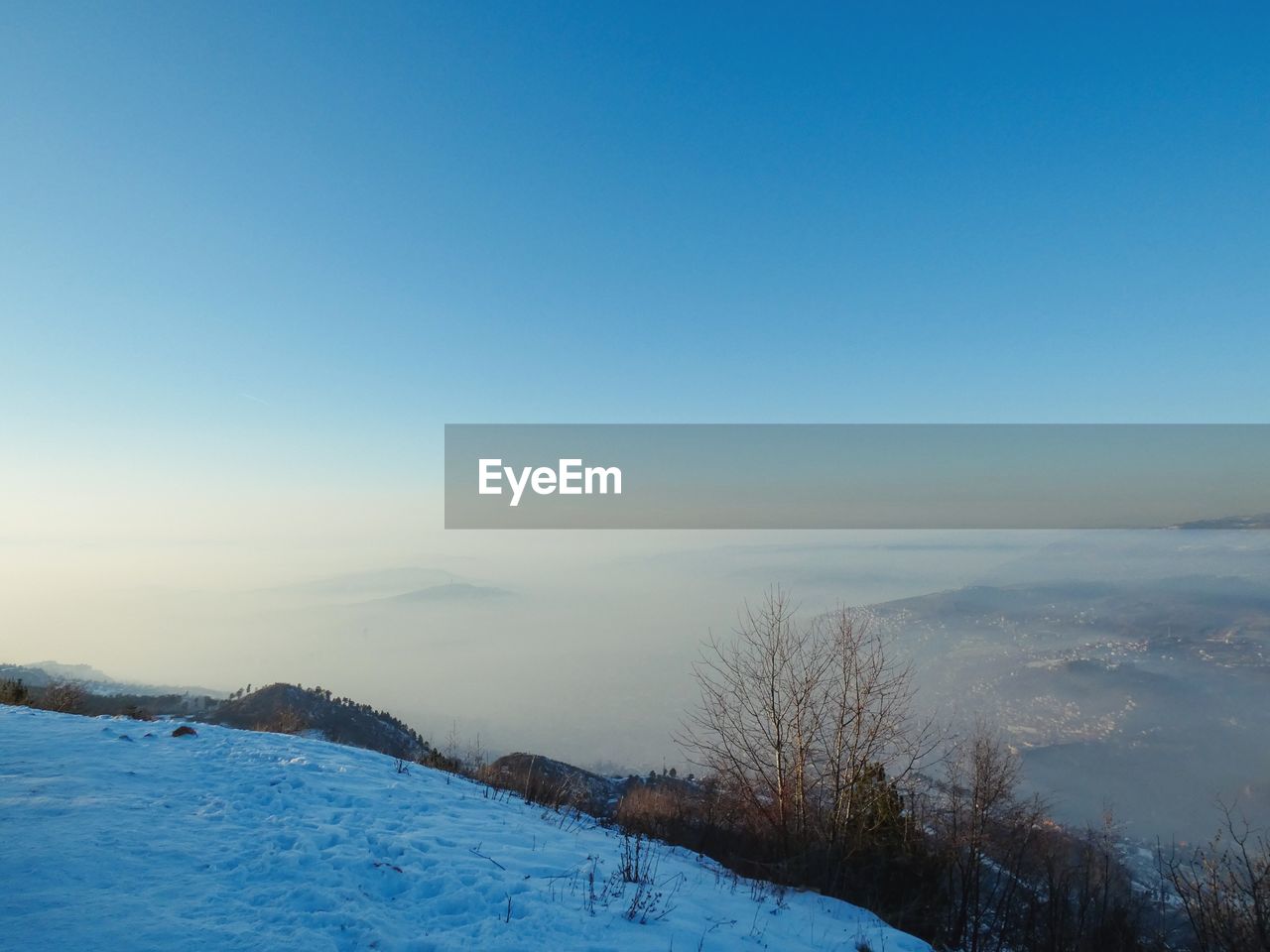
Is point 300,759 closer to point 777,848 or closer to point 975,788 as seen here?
point 777,848

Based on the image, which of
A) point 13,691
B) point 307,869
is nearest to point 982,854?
point 307,869

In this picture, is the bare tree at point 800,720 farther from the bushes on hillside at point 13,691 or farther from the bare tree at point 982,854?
the bushes on hillside at point 13,691

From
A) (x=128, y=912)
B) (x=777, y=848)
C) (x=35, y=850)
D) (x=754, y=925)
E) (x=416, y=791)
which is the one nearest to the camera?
(x=128, y=912)

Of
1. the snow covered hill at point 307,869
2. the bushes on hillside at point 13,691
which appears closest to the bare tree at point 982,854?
the snow covered hill at point 307,869

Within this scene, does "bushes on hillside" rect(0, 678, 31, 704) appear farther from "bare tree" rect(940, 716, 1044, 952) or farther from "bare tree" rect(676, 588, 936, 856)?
"bare tree" rect(940, 716, 1044, 952)

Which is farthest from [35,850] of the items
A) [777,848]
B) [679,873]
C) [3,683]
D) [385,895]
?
[3,683]

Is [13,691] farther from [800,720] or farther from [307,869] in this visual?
[800,720]

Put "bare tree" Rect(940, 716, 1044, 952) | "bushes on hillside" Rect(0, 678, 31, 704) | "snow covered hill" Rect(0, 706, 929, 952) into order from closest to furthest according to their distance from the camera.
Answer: "snow covered hill" Rect(0, 706, 929, 952) < "bare tree" Rect(940, 716, 1044, 952) < "bushes on hillside" Rect(0, 678, 31, 704)

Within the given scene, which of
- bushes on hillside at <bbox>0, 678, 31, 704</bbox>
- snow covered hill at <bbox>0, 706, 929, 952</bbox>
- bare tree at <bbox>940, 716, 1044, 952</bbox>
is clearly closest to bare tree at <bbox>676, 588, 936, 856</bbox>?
bare tree at <bbox>940, 716, 1044, 952</bbox>

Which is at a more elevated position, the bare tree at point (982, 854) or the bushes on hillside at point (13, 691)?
the bushes on hillside at point (13, 691)
